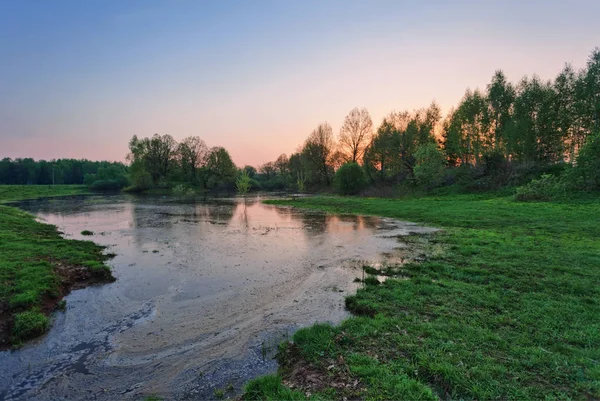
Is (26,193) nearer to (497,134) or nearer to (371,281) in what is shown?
(371,281)

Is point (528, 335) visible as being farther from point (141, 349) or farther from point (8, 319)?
point (8, 319)

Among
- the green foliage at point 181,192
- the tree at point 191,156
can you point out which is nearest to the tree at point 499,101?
the green foliage at point 181,192

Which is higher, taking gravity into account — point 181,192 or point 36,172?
point 36,172

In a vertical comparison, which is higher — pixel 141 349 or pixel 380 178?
pixel 380 178

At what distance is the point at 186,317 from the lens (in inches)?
349

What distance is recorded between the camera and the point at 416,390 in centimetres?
484

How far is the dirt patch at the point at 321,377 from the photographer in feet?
16.4

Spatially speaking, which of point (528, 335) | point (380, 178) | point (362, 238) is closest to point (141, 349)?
point (528, 335)

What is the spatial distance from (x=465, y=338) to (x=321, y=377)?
11.3 ft

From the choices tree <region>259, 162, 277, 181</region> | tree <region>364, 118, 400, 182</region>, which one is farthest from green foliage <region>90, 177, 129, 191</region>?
tree <region>364, 118, 400, 182</region>

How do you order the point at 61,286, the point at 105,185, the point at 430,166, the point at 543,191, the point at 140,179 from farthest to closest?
the point at 105,185
the point at 140,179
the point at 430,166
the point at 543,191
the point at 61,286

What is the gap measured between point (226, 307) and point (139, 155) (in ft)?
331

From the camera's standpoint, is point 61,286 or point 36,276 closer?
point 36,276

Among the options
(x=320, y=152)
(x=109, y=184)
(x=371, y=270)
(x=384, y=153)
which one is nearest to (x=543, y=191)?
(x=371, y=270)
